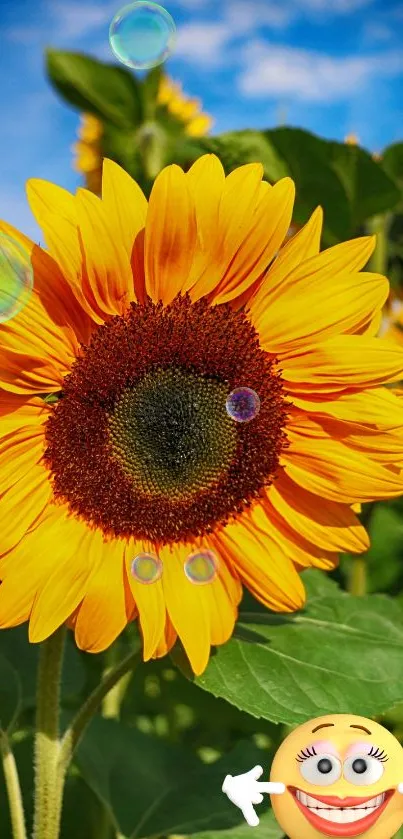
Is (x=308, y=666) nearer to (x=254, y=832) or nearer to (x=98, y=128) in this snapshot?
(x=254, y=832)

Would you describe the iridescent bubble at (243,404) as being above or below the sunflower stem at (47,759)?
above

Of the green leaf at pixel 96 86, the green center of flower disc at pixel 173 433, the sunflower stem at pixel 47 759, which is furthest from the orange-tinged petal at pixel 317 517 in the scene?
the green leaf at pixel 96 86

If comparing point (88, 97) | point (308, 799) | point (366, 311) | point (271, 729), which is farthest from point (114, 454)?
point (88, 97)

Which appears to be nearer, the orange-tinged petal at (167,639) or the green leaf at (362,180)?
the orange-tinged petal at (167,639)

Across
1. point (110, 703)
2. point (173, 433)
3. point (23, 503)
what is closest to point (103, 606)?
point (23, 503)

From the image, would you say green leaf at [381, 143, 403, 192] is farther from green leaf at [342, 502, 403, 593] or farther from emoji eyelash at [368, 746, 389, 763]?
emoji eyelash at [368, 746, 389, 763]

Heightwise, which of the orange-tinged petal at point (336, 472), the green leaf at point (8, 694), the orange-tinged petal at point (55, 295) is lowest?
the green leaf at point (8, 694)

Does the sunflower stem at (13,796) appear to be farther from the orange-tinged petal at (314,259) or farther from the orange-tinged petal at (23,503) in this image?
the orange-tinged petal at (314,259)

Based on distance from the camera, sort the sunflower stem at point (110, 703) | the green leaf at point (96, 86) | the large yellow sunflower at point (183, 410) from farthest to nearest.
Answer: the green leaf at point (96, 86), the sunflower stem at point (110, 703), the large yellow sunflower at point (183, 410)
